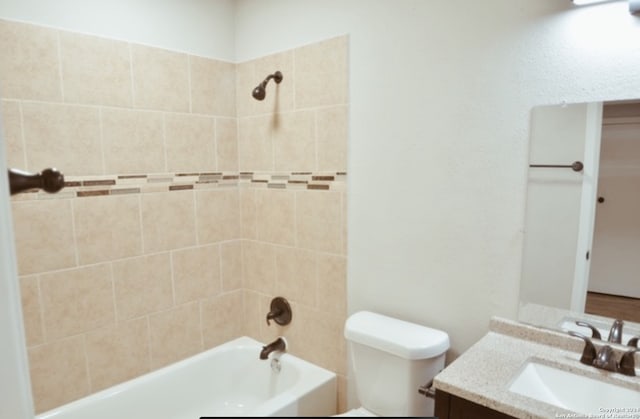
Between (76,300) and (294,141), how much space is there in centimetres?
122

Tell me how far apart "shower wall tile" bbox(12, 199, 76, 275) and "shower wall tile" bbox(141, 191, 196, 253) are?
0.33 m

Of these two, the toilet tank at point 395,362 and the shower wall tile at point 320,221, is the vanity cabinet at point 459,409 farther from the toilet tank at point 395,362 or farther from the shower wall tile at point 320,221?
the shower wall tile at point 320,221

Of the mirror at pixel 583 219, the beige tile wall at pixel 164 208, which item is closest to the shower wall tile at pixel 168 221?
the beige tile wall at pixel 164 208

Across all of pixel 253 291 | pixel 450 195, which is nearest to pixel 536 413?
pixel 450 195

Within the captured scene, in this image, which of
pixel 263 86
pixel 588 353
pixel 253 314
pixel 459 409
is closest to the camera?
pixel 459 409

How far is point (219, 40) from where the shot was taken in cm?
218

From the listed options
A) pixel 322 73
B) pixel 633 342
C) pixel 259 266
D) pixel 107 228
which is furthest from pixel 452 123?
pixel 107 228

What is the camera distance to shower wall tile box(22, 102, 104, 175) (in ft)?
5.19

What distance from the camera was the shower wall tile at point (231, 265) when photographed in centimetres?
228

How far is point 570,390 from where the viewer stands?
3.89 feet

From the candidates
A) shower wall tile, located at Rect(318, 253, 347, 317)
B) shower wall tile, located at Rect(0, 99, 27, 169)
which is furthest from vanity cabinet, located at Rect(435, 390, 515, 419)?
shower wall tile, located at Rect(0, 99, 27, 169)

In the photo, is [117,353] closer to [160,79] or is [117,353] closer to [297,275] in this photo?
[297,275]

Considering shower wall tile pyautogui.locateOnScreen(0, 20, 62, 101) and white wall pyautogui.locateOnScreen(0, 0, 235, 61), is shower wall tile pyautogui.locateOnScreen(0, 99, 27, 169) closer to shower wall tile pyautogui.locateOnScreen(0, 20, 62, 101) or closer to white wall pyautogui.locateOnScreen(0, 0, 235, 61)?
shower wall tile pyautogui.locateOnScreen(0, 20, 62, 101)

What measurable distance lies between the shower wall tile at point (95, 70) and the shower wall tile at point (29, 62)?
0.03 metres
